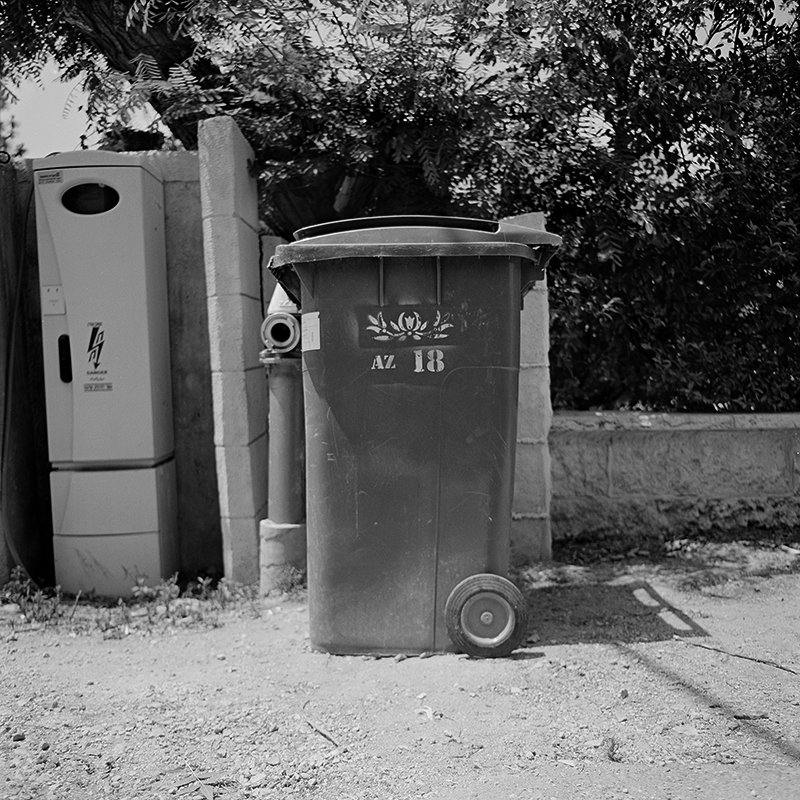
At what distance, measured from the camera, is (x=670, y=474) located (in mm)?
5477

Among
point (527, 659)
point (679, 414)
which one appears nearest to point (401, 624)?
point (527, 659)

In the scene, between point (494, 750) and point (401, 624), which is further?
point (401, 624)

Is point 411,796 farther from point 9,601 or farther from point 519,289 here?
point 9,601

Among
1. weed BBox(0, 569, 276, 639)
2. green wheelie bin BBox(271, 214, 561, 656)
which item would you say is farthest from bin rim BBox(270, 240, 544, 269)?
weed BBox(0, 569, 276, 639)

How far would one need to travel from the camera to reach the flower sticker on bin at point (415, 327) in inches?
145

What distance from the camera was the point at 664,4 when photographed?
5.48 metres

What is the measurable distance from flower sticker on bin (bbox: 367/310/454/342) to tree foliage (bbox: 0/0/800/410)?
1665 millimetres

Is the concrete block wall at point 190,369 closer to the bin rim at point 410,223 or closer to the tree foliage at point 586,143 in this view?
the tree foliage at point 586,143

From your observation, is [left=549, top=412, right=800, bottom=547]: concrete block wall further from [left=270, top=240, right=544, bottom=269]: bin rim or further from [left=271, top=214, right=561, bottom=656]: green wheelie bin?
[left=270, top=240, right=544, bottom=269]: bin rim

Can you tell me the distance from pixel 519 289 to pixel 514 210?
189cm

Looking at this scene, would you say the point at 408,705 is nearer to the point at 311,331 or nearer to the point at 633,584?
the point at 311,331

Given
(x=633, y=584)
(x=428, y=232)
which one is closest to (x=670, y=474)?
(x=633, y=584)

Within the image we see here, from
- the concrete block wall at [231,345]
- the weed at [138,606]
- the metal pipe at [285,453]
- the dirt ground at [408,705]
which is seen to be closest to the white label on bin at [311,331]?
the metal pipe at [285,453]

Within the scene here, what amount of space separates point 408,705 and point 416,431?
107cm
